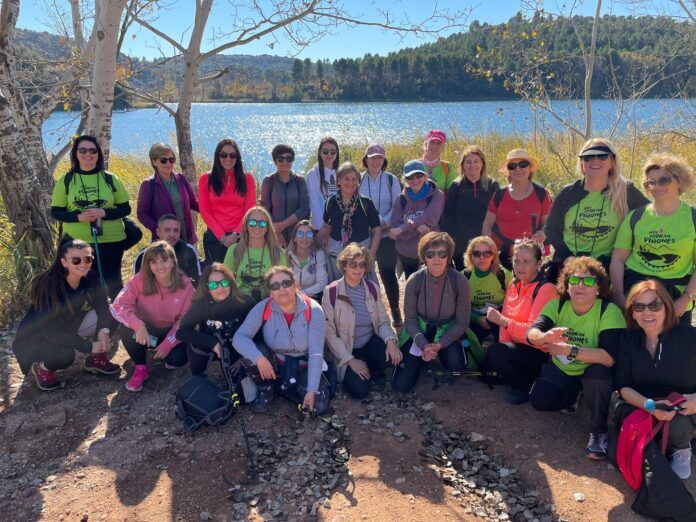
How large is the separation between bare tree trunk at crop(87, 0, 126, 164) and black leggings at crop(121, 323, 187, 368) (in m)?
3.06

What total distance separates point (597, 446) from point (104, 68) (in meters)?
6.55

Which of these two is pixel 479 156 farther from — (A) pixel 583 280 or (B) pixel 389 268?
(A) pixel 583 280

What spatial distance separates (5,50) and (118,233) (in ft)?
9.65

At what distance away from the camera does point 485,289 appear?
490 cm

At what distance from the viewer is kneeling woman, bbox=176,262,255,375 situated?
4.35 metres

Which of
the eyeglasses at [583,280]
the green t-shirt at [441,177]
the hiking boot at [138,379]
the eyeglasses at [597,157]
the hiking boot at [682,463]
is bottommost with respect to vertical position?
the hiking boot at [138,379]

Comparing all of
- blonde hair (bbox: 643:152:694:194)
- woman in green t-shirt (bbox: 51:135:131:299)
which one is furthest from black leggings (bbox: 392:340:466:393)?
woman in green t-shirt (bbox: 51:135:131:299)

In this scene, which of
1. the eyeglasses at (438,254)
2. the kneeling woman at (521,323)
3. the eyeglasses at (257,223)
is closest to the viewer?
the kneeling woman at (521,323)

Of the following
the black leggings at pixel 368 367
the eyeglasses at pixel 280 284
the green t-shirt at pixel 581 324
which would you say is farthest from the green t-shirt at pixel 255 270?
the green t-shirt at pixel 581 324

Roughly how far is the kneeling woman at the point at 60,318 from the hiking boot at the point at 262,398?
155cm

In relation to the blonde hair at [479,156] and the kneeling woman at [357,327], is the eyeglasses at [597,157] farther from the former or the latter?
the kneeling woman at [357,327]

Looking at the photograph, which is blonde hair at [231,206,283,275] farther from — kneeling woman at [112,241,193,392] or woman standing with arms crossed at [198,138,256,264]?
woman standing with arms crossed at [198,138,256,264]

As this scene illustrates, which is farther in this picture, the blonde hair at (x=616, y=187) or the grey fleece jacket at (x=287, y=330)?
the grey fleece jacket at (x=287, y=330)

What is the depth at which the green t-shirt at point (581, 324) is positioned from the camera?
3.75 meters
